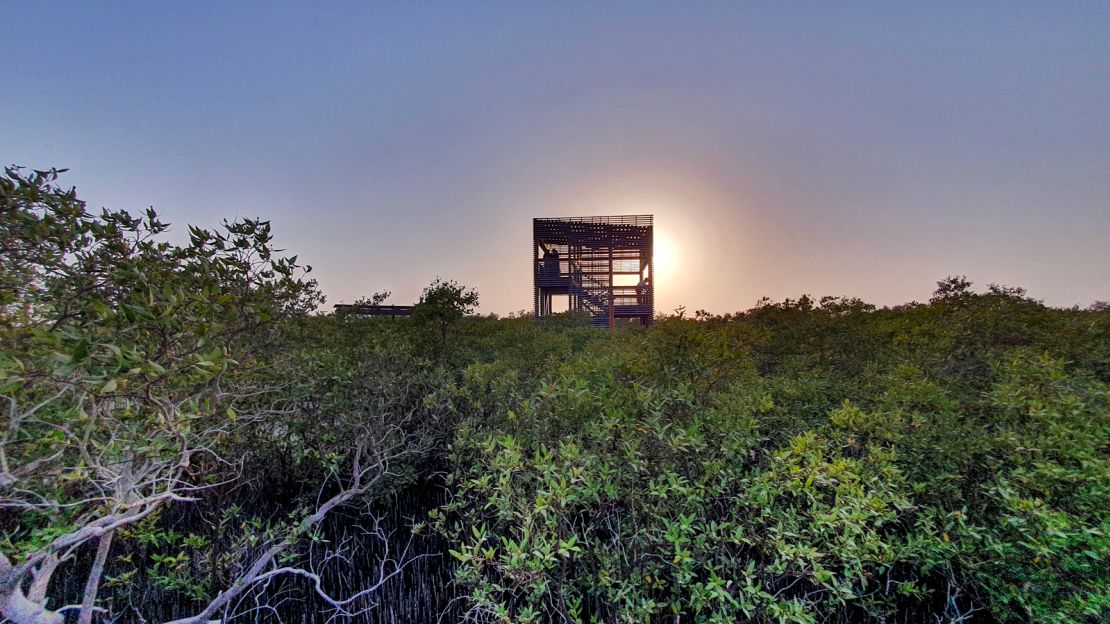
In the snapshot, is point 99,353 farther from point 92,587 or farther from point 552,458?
point 552,458

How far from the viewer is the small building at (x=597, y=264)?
87.9 feet

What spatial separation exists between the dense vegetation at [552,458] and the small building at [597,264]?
20563mm

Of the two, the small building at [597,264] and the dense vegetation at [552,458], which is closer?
the dense vegetation at [552,458]

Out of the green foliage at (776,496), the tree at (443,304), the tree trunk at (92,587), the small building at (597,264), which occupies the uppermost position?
the small building at (597,264)

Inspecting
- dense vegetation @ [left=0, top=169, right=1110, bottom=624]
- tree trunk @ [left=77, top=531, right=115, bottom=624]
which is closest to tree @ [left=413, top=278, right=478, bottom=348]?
dense vegetation @ [left=0, top=169, right=1110, bottom=624]

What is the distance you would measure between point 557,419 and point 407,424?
10.2ft

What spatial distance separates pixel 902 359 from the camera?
5.91 meters

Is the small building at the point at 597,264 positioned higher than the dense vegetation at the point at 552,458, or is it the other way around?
the small building at the point at 597,264

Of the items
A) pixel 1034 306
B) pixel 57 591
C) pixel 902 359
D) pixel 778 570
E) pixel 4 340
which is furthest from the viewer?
pixel 1034 306

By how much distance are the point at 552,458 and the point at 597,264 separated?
81.7ft

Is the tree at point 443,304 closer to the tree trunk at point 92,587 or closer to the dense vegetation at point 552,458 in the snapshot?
the dense vegetation at point 552,458

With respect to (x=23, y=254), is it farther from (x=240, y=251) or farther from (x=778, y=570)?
(x=778, y=570)

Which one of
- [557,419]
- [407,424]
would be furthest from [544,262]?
[557,419]

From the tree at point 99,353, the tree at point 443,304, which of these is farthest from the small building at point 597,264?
the tree at point 99,353
